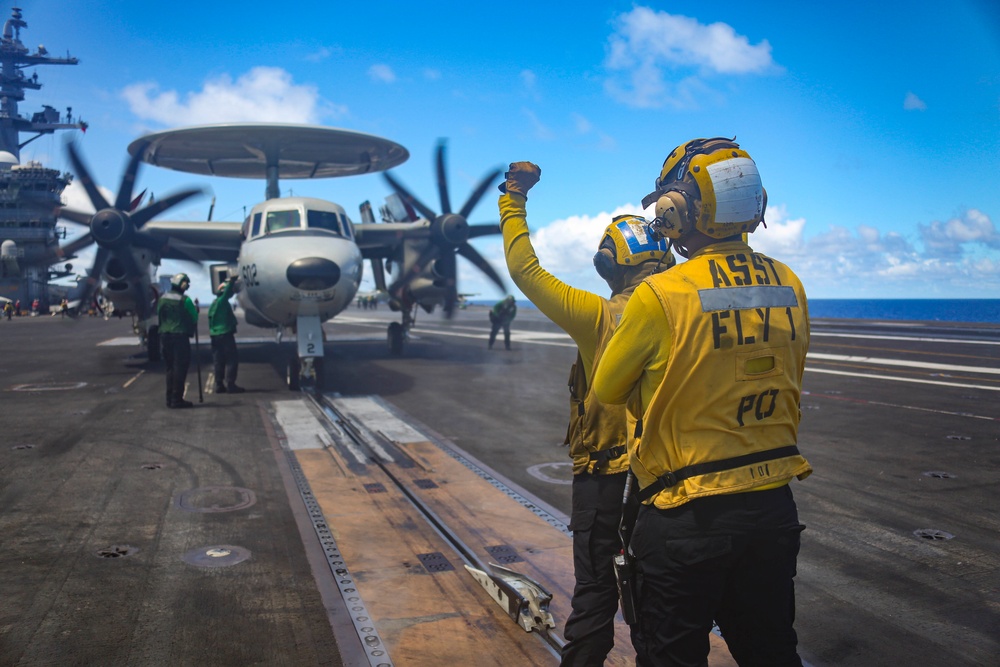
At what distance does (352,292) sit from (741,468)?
13.4 metres

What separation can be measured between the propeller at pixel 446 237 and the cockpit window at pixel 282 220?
5279 mm

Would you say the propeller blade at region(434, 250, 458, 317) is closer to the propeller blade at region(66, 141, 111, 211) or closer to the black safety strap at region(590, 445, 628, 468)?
the propeller blade at region(66, 141, 111, 211)

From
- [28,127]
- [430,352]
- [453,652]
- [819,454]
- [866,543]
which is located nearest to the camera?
[453,652]

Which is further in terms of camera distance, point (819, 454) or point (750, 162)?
point (819, 454)

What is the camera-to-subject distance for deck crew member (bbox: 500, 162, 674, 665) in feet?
11.2

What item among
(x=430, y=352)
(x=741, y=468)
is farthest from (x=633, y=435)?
(x=430, y=352)

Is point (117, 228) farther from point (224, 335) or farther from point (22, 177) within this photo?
point (22, 177)

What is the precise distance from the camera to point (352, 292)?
598 inches

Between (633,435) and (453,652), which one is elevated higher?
(633,435)

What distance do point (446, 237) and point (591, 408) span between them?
1685cm

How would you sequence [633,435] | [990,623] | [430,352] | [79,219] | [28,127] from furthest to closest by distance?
1. [28,127]
2. [430,352]
3. [79,219]
4. [990,623]
5. [633,435]

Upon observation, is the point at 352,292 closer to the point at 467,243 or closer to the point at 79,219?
the point at 467,243

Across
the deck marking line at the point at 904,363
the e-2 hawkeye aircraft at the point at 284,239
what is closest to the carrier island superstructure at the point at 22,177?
the e-2 hawkeye aircraft at the point at 284,239

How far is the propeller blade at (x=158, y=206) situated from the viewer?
17.9 meters
